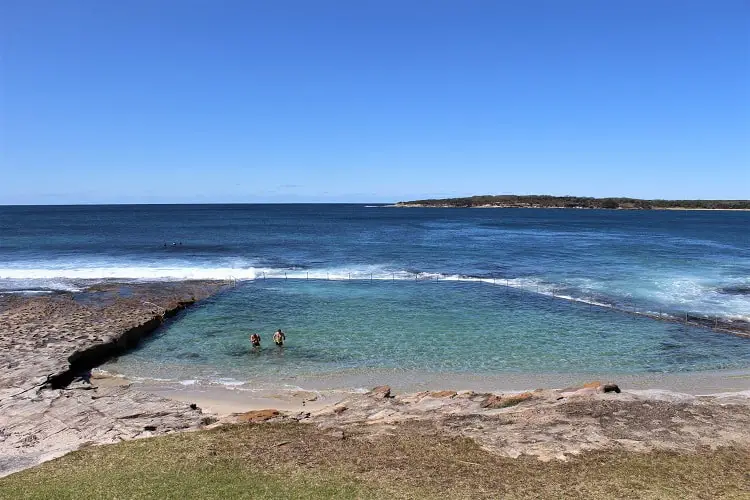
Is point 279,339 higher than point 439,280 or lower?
lower

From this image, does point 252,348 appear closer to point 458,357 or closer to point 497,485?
point 458,357

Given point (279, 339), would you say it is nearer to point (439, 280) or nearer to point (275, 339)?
point (275, 339)

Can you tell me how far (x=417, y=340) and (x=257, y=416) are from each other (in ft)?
41.7

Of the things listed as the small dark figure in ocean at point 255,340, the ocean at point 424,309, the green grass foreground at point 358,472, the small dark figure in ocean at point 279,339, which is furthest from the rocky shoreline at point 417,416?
the small dark figure in ocean at point 279,339

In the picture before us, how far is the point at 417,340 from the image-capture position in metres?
27.5

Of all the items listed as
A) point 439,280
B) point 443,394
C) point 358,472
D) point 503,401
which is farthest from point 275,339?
point 439,280

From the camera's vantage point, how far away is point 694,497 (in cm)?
1067

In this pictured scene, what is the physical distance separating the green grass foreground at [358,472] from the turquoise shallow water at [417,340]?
866 centimetres

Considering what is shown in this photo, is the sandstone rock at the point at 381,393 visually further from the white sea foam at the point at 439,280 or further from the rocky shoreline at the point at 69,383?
the white sea foam at the point at 439,280

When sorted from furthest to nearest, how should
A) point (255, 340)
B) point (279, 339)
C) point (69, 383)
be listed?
point (279, 339)
point (255, 340)
point (69, 383)

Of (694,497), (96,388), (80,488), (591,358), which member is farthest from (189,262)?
(694,497)

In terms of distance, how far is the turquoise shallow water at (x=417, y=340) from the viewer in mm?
23531

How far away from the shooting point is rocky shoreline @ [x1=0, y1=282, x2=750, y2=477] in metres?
13.4

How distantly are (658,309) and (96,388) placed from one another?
32.3 metres
